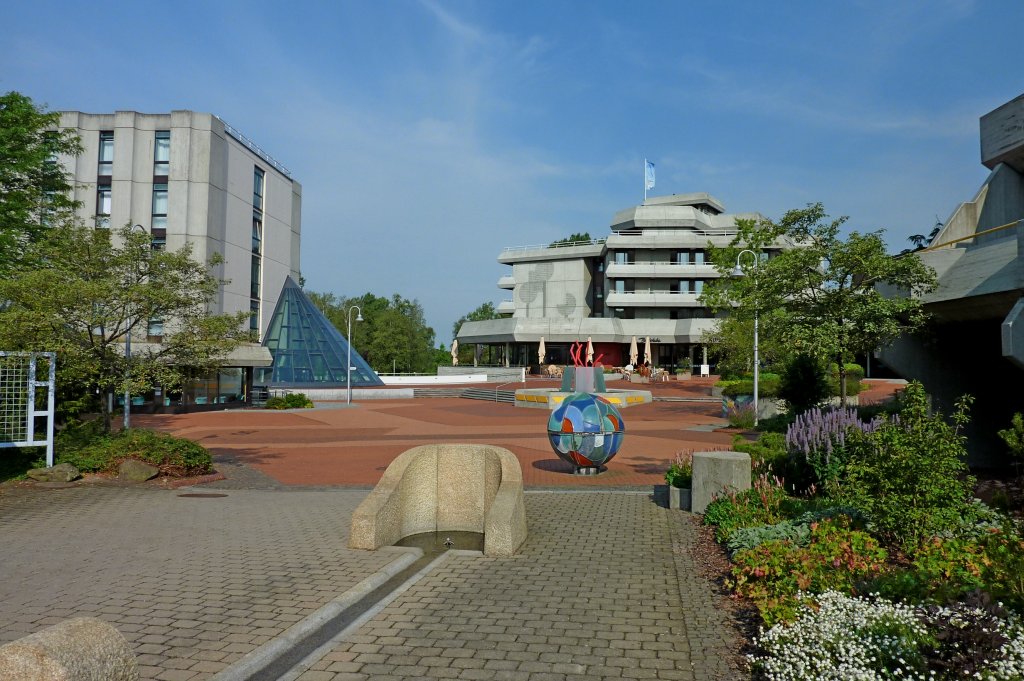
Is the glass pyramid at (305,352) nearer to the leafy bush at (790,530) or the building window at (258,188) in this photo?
the building window at (258,188)

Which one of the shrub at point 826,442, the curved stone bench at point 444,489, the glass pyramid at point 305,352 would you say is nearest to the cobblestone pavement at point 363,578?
the curved stone bench at point 444,489

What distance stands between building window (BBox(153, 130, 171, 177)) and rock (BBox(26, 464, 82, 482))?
37.8m

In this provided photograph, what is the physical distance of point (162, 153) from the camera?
4609 centimetres

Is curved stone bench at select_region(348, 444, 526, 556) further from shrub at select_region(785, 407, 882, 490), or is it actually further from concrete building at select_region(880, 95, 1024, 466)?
concrete building at select_region(880, 95, 1024, 466)

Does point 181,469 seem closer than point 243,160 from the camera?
Yes

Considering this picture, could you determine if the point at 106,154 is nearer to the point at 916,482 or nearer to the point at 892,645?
the point at 916,482

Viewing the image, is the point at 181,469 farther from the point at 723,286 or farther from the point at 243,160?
the point at 243,160

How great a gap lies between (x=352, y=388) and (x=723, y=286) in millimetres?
22616

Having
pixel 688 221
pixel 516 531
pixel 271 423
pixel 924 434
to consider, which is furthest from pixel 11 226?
pixel 688 221

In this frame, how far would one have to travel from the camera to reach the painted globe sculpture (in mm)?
13359

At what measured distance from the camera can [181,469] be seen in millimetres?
13898

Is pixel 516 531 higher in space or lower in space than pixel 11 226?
lower

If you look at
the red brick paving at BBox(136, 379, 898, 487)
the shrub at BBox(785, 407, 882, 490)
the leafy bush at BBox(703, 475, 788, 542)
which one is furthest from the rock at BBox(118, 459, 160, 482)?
the shrub at BBox(785, 407, 882, 490)

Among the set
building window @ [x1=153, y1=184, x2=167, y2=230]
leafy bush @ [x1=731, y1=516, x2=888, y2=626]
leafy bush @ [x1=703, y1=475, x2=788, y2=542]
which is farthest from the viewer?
building window @ [x1=153, y1=184, x2=167, y2=230]
